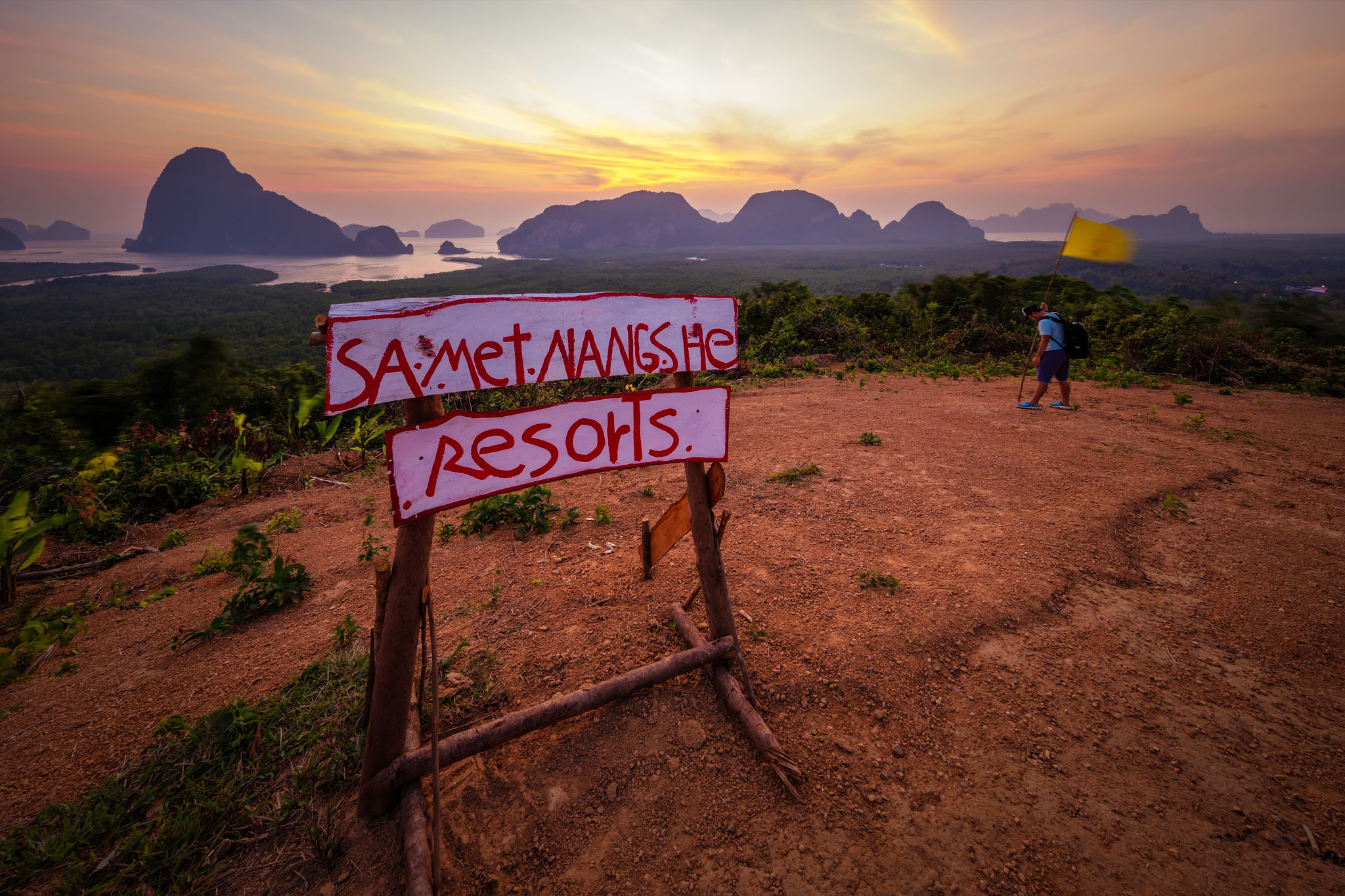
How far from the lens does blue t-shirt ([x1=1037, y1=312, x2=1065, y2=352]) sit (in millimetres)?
7344

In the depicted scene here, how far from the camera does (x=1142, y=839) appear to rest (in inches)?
80.6

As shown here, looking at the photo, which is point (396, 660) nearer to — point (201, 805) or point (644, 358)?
point (201, 805)

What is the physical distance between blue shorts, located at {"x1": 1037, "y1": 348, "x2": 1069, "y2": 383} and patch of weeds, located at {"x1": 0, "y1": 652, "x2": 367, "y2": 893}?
9.19 meters

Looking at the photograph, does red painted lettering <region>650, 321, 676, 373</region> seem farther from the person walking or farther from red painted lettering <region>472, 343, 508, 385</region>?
the person walking

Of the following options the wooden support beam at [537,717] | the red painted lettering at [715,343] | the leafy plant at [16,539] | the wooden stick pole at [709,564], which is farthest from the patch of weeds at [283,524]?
the red painted lettering at [715,343]

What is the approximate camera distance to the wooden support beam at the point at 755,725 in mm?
2271

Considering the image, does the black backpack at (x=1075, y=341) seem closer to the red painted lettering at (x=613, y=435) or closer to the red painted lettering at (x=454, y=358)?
the red painted lettering at (x=613, y=435)

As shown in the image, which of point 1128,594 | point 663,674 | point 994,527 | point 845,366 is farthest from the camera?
point 845,366

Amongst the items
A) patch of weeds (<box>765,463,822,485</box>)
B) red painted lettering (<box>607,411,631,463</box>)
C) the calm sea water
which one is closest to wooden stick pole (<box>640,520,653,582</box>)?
red painted lettering (<box>607,411,631,463</box>)

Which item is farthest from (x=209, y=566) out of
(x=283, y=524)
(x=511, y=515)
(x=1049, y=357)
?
(x=1049, y=357)

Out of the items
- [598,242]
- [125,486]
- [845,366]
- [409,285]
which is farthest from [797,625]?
[598,242]

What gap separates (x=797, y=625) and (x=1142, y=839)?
1.71 metres

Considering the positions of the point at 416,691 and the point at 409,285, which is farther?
the point at 409,285

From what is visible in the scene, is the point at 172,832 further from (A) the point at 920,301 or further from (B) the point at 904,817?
(A) the point at 920,301
